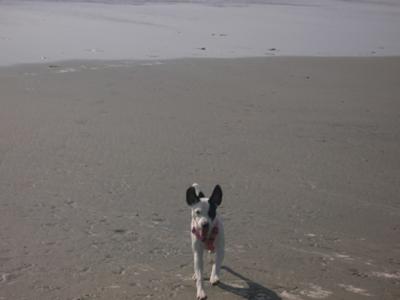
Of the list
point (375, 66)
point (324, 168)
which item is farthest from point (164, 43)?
point (324, 168)

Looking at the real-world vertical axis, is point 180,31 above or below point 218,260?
below

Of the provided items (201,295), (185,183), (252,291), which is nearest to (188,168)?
(185,183)

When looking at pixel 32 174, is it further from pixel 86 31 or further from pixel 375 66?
pixel 86 31

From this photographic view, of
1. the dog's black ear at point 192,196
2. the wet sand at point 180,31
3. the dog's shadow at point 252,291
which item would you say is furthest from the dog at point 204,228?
the wet sand at point 180,31

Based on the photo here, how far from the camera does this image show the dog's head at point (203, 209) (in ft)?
13.6

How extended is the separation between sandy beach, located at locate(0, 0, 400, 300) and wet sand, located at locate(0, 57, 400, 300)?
0.06ft

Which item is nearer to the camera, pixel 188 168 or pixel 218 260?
pixel 218 260

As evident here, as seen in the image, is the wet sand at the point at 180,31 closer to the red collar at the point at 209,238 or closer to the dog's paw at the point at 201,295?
the red collar at the point at 209,238

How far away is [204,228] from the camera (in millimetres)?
4141

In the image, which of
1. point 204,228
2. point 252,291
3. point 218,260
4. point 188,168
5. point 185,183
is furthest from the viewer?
point 188,168

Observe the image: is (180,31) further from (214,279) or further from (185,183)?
(214,279)

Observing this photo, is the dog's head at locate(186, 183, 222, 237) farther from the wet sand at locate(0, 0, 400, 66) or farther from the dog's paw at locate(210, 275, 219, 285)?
the wet sand at locate(0, 0, 400, 66)

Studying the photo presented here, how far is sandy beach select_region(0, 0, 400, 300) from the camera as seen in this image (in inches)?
183

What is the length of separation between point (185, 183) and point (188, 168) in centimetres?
43
